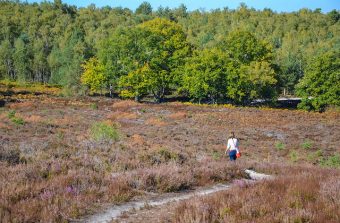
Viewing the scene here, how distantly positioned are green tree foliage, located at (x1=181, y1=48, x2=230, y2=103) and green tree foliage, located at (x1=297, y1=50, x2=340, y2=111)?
43.4 ft

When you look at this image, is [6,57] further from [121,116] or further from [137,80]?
[121,116]

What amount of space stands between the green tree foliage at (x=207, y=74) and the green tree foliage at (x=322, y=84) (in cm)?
1323

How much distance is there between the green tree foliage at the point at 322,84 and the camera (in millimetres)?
60875

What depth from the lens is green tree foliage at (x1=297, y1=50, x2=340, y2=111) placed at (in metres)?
60.9

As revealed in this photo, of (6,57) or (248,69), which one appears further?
(6,57)

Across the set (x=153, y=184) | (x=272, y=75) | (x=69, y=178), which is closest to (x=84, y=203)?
(x=69, y=178)

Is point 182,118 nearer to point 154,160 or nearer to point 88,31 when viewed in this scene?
point 154,160

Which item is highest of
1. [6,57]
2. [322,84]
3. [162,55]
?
[6,57]

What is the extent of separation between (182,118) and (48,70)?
275ft

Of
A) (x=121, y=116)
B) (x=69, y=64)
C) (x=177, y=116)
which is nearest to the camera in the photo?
(x=121, y=116)

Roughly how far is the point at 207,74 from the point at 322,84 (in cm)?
1893

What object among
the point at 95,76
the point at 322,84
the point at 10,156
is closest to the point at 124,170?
the point at 10,156

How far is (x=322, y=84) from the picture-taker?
205 feet

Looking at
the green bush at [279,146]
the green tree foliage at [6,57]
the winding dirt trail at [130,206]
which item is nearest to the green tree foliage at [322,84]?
the green bush at [279,146]
